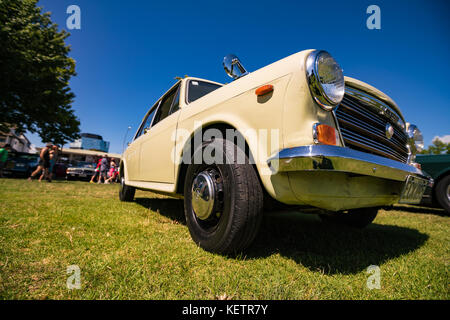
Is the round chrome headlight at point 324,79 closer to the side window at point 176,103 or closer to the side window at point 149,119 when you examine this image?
the side window at point 176,103

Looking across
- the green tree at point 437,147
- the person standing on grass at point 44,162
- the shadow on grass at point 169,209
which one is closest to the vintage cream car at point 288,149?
the shadow on grass at point 169,209

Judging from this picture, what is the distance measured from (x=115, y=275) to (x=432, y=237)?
10.7 feet

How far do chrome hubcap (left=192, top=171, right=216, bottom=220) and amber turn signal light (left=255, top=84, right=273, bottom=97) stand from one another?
0.69m

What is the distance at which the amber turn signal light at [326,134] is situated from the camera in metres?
1.15

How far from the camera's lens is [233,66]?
1985 mm

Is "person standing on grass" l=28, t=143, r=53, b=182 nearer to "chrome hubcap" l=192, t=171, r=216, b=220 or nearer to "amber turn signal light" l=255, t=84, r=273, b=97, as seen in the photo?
"chrome hubcap" l=192, t=171, r=216, b=220

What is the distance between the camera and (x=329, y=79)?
1250 millimetres

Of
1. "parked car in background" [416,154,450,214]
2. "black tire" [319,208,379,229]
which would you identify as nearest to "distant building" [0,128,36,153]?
"black tire" [319,208,379,229]

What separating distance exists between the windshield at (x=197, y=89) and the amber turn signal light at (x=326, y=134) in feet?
5.48

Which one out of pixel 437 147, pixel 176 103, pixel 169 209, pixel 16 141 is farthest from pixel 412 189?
pixel 16 141

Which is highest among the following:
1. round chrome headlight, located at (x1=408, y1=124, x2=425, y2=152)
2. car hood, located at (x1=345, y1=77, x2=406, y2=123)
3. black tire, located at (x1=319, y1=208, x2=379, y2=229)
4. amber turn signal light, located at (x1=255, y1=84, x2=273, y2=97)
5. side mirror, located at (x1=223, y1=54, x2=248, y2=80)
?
side mirror, located at (x1=223, y1=54, x2=248, y2=80)

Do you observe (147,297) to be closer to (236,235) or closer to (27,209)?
(236,235)

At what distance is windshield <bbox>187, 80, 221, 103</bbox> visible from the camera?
252 centimetres
